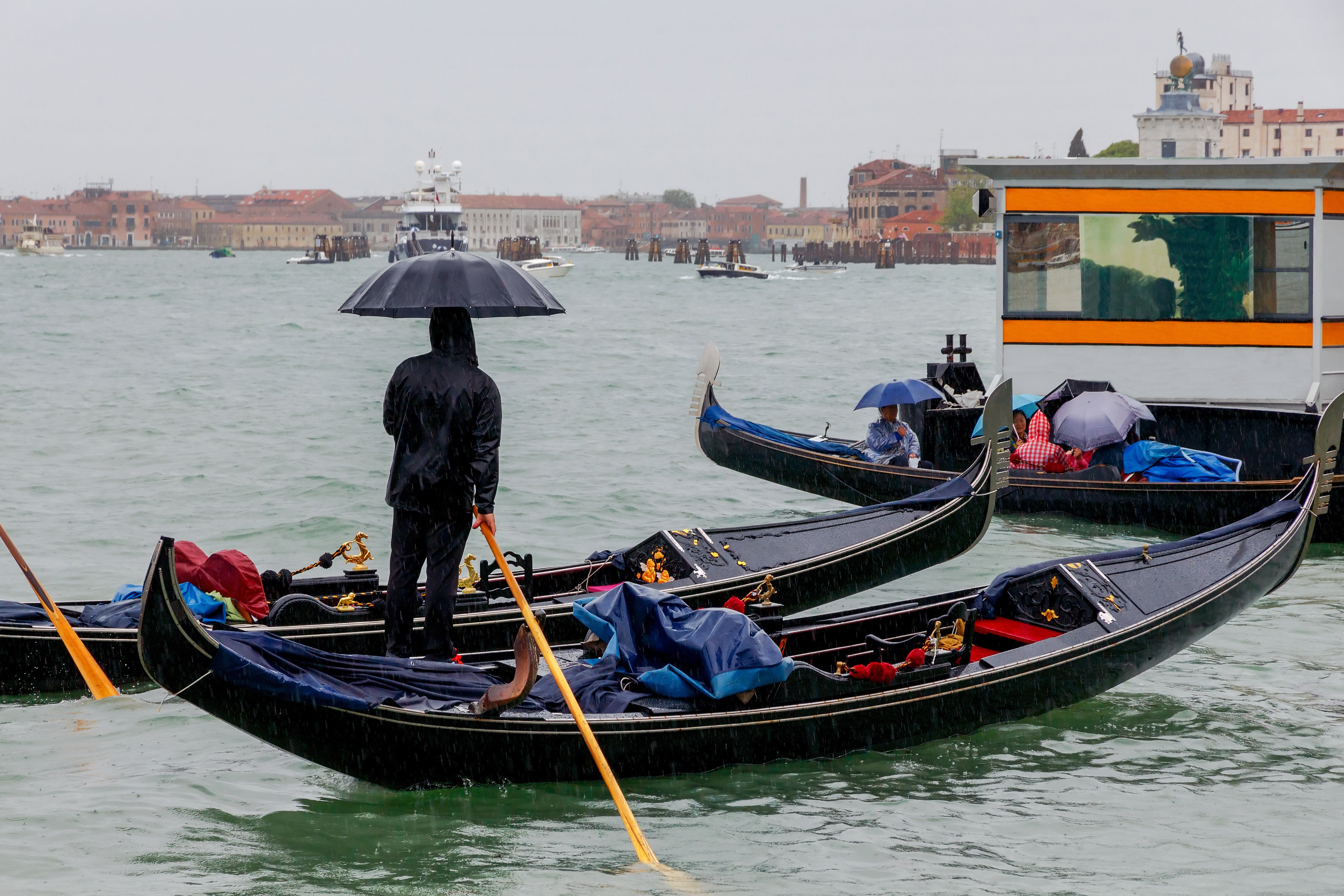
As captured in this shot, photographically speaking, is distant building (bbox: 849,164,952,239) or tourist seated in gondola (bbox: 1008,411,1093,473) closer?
tourist seated in gondola (bbox: 1008,411,1093,473)

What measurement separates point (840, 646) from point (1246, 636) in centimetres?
326

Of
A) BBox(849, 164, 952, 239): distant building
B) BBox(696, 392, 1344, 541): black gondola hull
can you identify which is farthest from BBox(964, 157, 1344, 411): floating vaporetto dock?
BBox(849, 164, 952, 239): distant building

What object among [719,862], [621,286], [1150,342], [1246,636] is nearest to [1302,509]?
[1246,636]

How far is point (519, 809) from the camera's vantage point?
18.8 ft

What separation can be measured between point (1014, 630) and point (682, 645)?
6.28 feet

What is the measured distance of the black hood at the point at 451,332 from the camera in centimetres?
600

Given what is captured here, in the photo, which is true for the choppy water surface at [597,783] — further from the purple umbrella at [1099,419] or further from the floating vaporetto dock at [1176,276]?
the floating vaporetto dock at [1176,276]

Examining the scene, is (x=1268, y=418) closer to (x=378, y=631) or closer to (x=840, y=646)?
(x=840, y=646)

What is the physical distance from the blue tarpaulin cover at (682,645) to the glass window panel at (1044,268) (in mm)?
7392

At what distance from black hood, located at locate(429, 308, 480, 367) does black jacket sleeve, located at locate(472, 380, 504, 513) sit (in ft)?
0.54

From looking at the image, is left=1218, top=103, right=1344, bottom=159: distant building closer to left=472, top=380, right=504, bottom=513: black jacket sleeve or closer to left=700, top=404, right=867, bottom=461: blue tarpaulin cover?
left=700, top=404, right=867, bottom=461: blue tarpaulin cover

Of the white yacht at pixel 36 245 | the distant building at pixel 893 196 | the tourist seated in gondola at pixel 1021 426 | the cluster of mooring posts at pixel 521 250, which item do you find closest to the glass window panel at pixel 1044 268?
the tourist seated in gondola at pixel 1021 426

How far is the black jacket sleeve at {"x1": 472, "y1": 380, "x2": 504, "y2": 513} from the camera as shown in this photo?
5.92m

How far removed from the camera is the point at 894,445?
37.3 feet
